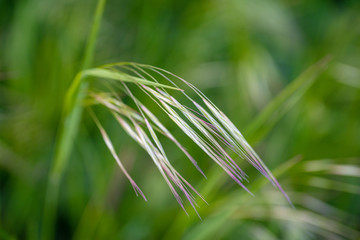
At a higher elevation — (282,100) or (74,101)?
(74,101)

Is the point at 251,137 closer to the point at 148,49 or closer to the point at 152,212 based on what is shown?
the point at 152,212

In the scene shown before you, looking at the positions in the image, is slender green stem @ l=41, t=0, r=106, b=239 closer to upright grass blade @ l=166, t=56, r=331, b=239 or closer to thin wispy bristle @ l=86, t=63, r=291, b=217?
thin wispy bristle @ l=86, t=63, r=291, b=217

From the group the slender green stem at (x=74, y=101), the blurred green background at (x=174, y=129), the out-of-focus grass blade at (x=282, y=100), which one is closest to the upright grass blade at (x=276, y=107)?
the out-of-focus grass blade at (x=282, y=100)

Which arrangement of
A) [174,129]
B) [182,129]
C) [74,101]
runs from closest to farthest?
1. [182,129]
2. [74,101]
3. [174,129]

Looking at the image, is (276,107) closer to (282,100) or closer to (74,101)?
(282,100)

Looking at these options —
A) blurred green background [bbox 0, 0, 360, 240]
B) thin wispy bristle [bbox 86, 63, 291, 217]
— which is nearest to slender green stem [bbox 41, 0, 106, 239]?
thin wispy bristle [bbox 86, 63, 291, 217]

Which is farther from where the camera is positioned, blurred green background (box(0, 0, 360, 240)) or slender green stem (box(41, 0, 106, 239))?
blurred green background (box(0, 0, 360, 240))

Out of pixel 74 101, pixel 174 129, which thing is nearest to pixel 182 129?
pixel 74 101

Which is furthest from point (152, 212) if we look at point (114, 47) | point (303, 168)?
point (114, 47)

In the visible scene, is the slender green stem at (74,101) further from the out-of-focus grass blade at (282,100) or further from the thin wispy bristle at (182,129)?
the out-of-focus grass blade at (282,100)
